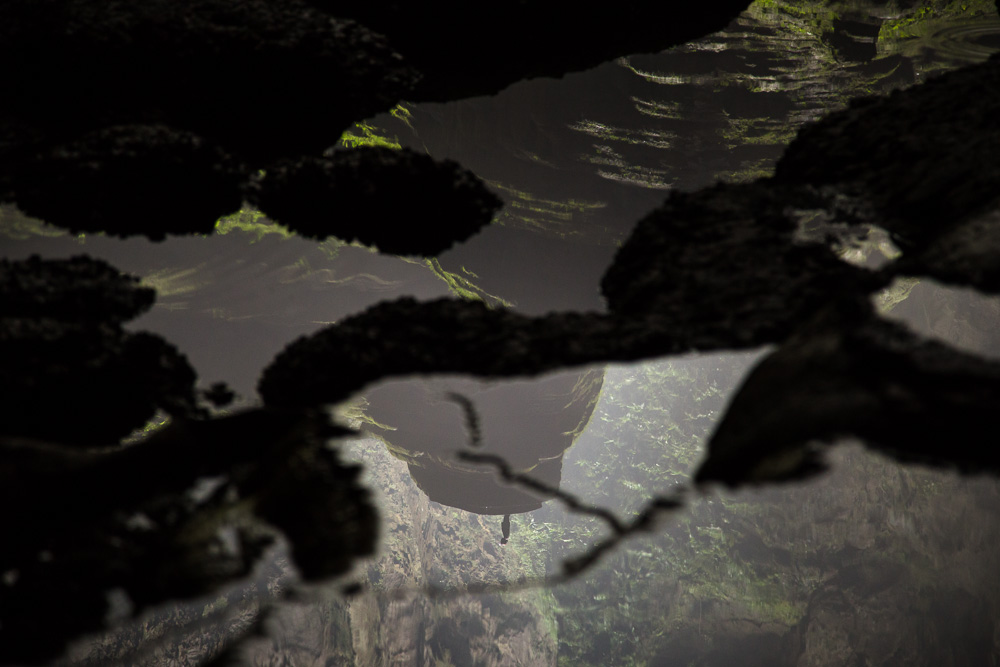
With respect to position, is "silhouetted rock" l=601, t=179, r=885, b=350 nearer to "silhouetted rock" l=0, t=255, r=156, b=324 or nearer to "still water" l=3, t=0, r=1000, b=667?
"still water" l=3, t=0, r=1000, b=667

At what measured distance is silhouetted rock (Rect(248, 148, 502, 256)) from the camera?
96 cm

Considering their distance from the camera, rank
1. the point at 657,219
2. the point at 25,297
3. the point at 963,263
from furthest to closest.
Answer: the point at 657,219 → the point at 25,297 → the point at 963,263

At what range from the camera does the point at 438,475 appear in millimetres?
8055

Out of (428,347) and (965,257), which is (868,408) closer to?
(965,257)

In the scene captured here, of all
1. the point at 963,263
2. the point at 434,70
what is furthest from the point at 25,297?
the point at 963,263

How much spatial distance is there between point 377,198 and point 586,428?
8.94 meters

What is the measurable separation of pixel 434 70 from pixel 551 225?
3355 millimetres

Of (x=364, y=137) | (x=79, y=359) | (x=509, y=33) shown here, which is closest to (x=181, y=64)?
(x=79, y=359)

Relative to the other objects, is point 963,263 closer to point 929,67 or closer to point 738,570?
point 929,67

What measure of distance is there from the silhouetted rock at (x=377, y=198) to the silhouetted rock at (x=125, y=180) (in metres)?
0.09

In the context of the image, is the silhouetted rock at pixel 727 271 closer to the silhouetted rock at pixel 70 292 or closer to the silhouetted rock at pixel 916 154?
the silhouetted rock at pixel 916 154

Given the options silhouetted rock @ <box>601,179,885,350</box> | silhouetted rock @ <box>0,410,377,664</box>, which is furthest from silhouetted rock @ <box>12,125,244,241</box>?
silhouetted rock @ <box>601,179,885,350</box>

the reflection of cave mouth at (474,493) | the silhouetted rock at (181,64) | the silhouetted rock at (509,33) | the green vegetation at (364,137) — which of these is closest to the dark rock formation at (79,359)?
the silhouetted rock at (181,64)

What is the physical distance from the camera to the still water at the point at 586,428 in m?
2.89
